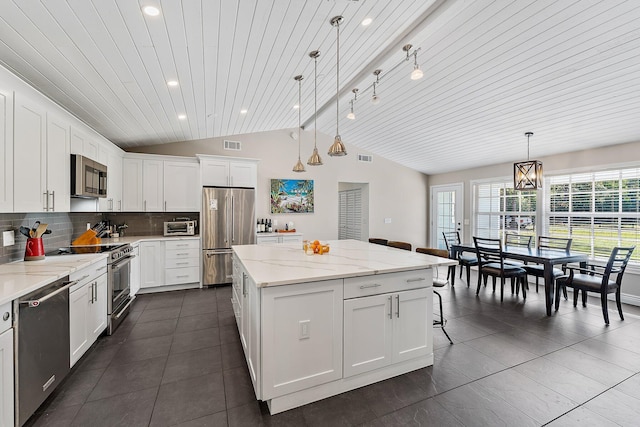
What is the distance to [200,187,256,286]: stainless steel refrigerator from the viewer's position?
4886 millimetres

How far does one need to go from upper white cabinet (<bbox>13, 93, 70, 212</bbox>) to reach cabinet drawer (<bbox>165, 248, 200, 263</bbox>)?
1979 millimetres

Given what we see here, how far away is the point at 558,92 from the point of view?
131 inches

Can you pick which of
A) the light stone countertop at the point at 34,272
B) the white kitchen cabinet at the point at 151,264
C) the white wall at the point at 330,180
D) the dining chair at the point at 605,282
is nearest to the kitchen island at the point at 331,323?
the light stone countertop at the point at 34,272

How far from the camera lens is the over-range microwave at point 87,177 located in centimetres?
291

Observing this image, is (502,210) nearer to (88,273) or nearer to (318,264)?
(318,264)

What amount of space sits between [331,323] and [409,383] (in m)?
0.86

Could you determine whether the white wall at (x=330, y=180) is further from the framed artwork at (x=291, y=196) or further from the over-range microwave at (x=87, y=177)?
the over-range microwave at (x=87, y=177)

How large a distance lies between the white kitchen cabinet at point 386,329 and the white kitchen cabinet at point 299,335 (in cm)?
11

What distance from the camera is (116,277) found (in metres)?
3.23

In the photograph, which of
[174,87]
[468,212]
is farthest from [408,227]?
[174,87]

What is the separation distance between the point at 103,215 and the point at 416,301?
5115mm

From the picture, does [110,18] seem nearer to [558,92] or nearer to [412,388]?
[412,388]

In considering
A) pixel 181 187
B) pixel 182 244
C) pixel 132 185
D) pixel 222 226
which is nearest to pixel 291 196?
pixel 222 226

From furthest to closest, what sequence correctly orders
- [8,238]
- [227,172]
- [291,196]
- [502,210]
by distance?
[291,196]
[502,210]
[227,172]
[8,238]
